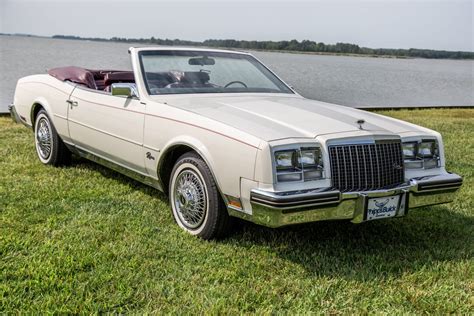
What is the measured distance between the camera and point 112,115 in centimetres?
470

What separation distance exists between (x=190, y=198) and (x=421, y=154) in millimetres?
1807

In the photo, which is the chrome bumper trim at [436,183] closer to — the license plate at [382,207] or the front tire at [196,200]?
the license plate at [382,207]

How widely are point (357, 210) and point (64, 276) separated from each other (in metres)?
1.94

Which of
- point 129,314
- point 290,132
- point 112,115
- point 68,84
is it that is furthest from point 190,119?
point 68,84

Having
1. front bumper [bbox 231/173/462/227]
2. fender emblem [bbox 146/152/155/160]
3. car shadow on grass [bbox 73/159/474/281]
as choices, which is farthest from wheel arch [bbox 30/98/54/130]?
front bumper [bbox 231/173/462/227]

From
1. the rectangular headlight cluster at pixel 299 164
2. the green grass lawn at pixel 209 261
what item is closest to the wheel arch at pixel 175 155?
the green grass lawn at pixel 209 261

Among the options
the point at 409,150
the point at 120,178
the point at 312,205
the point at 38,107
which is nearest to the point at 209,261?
the point at 312,205

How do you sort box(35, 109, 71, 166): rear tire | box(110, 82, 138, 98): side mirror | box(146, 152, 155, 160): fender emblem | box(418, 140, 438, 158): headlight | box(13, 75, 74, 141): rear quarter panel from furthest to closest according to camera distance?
box(35, 109, 71, 166): rear tire
box(13, 75, 74, 141): rear quarter panel
box(110, 82, 138, 98): side mirror
box(146, 152, 155, 160): fender emblem
box(418, 140, 438, 158): headlight

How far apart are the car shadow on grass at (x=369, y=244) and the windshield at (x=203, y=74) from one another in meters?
1.41

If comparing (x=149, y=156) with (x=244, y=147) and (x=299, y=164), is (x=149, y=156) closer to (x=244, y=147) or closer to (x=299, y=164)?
(x=244, y=147)

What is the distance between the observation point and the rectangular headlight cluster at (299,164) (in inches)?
130

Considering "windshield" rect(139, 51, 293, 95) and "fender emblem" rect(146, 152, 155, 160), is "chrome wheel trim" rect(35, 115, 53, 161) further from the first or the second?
"fender emblem" rect(146, 152, 155, 160)

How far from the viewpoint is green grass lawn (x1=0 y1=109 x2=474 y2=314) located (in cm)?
293

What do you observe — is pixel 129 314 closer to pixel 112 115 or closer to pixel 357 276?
pixel 357 276
